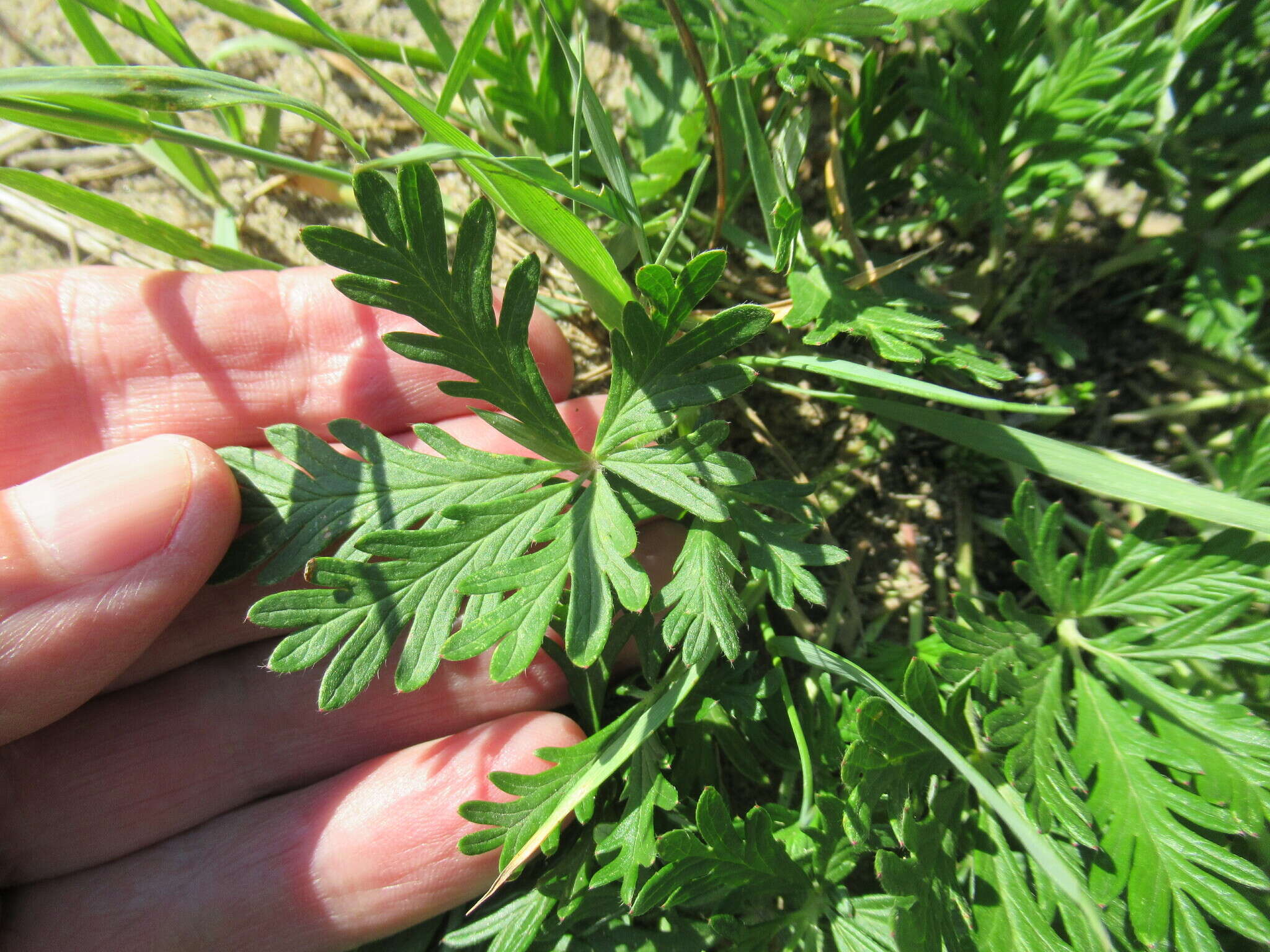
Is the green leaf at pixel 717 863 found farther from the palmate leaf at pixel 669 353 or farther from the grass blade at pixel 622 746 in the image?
the palmate leaf at pixel 669 353

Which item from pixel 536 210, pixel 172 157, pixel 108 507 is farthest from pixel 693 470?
pixel 172 157

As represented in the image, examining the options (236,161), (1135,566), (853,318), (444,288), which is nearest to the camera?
(444,288)

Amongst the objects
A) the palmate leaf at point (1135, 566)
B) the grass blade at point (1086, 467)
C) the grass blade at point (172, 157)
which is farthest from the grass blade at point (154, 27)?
the palmate leaf at point (1135, 566)

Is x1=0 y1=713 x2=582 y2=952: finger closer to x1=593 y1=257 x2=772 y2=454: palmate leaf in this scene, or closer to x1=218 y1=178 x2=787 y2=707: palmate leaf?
x1=218 y1=178 x2=787 y2=707: palmate leaf

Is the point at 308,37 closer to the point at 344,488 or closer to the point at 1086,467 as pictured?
the point at 344,488

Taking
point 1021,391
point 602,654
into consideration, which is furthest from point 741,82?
point 602,654

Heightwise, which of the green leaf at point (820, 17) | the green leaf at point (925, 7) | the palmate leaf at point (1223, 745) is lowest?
the palmate leaf at point (1223, 745)

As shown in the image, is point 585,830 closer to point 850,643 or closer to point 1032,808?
point 850,643
